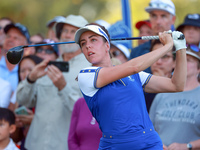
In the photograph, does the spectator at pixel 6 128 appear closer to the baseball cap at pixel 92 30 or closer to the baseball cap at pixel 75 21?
the baseball cap at pixel 75 21

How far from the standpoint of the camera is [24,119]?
709 centimetres

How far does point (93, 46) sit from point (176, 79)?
2.84 feet

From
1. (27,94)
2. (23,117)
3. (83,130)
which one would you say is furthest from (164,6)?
(23,117)

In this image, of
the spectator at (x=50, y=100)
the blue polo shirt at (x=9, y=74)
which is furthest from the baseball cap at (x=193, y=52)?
the blue polo shirt at (x=9, y=74)

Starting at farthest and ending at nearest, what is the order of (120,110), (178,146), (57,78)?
1. (57,78)
2. (178,146)
3. (120,110)

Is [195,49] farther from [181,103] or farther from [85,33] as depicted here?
[85,33]

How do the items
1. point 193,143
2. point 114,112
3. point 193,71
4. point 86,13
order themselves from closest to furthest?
point 114,112, point 193,143, point 193,71, point 86,13

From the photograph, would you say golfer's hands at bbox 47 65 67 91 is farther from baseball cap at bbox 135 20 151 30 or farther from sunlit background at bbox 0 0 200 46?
sunlit background at bbox 0 0 200 46

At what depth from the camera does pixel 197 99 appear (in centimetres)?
566

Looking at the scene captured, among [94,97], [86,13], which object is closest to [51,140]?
[94,97]

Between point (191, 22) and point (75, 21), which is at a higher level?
point (75, 21)

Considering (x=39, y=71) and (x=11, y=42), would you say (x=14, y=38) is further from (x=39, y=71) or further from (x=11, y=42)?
(x=39, y=71)

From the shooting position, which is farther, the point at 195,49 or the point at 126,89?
the point at 195,49

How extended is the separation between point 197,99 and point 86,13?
19.4 metres
